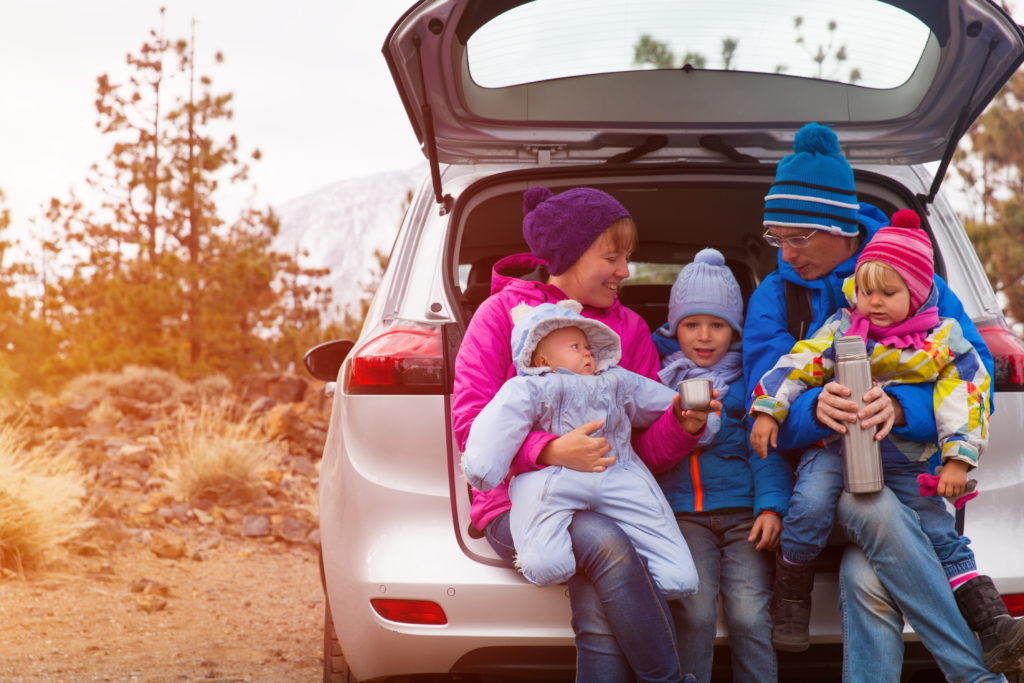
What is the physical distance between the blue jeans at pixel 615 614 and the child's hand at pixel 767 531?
31 cm

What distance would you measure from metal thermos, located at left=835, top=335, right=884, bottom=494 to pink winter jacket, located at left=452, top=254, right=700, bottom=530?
13.7 inches

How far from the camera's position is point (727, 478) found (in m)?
2.52

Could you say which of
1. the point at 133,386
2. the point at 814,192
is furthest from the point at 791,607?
the point at 133,386

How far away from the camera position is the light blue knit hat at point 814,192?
2.60 metres

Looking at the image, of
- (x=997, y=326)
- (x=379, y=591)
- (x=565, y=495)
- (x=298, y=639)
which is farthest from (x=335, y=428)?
(x=298, y=639)

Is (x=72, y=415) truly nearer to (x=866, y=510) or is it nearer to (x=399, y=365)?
(x=399, y=365)

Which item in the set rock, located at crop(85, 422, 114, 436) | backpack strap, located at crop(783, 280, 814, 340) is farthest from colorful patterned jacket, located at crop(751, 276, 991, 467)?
rock, located at crop(85, 422, 114, 436)

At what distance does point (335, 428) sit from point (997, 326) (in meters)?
1.74

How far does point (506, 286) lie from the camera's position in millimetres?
2621

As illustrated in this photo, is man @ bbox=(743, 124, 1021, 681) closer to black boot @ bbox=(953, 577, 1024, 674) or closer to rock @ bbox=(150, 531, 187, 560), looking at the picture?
black boot @ bbox=(953, 577, 1024, 674)

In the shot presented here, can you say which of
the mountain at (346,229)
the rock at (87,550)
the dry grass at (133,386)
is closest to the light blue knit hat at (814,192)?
the rock at (87,550)

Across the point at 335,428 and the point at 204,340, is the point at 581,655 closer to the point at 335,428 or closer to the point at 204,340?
the point at 335,428

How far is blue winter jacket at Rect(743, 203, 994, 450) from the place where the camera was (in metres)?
2.37

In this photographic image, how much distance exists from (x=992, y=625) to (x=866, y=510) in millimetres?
353
